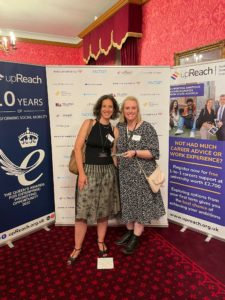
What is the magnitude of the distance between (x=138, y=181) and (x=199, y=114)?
3.16 ft

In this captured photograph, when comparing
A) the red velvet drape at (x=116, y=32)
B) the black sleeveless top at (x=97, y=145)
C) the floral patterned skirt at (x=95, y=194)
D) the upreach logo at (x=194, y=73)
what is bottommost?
the floral patterned skirt at (x=95, y=194)

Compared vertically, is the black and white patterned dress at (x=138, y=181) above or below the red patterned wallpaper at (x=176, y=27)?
below

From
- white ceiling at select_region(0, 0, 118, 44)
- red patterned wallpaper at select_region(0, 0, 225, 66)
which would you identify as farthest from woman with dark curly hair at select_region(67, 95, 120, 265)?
white ceiling at select_region(0, 0, 118, 44)

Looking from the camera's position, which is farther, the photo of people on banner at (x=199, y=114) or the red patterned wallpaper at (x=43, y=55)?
the red patterned wallpaper at (x=43, y=55)

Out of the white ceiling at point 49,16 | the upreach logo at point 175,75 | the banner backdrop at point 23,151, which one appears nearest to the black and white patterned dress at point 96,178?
the banner backdrop at point 23,151

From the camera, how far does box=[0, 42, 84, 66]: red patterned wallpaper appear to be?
21.7 feet

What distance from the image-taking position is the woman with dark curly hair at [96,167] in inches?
82.2

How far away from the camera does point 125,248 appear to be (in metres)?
2.38

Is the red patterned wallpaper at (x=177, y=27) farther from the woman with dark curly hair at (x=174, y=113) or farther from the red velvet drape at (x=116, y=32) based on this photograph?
Result: the woman with dark curly hair at (x=174, y=113)

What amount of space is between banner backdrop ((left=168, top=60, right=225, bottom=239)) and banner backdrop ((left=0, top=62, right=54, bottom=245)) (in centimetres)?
143

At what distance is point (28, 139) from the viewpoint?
254cm

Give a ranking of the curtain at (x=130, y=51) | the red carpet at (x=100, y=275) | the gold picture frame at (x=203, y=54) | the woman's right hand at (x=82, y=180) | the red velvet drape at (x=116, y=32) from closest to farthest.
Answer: the red carpet at (x=100, y=275), the woman's right hand at (x=82, y=180), the gold picture frame at (x=203, y=54), the red velvet drape at (x=116, y=32), the curtain at (x=130, y=51)

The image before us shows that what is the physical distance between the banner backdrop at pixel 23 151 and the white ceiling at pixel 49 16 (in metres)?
2.65

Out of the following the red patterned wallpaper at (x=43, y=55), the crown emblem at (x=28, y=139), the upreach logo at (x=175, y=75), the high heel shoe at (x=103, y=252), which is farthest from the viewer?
the red patterned wallpaper at (x=43, y=55)
